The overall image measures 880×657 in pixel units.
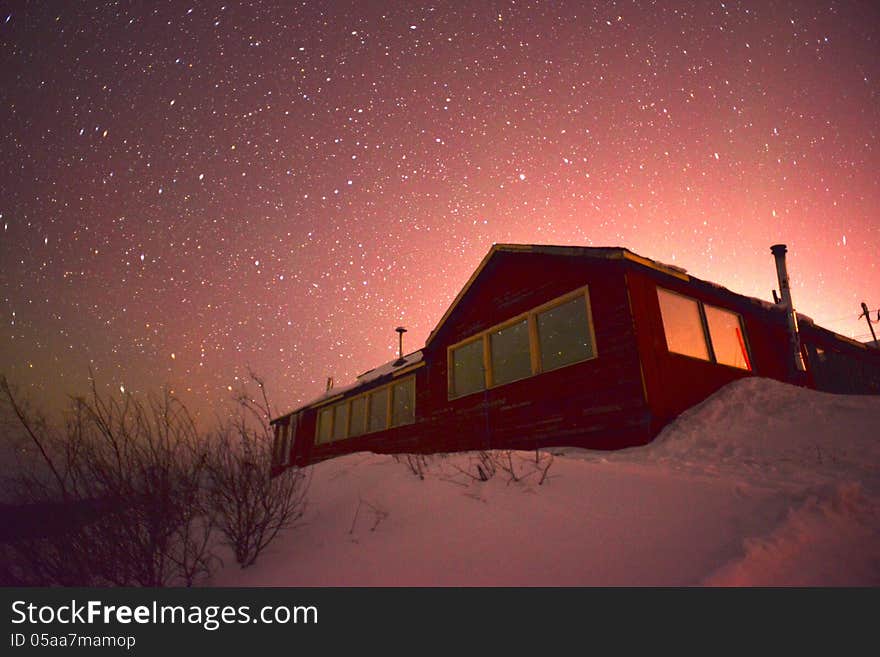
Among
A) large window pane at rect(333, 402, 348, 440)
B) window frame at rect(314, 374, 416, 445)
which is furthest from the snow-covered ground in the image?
large window pane at rect(333, 402, 348, 440)

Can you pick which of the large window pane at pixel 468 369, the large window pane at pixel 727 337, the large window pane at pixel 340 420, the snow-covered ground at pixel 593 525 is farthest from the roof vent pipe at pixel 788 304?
the large window pane at pixel 340 420

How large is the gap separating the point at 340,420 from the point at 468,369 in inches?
368

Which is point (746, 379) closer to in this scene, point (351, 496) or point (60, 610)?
point (351, 496)

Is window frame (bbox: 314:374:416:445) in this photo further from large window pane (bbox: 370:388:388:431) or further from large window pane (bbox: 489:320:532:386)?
large window pane (bbox: 489:320:532:386)

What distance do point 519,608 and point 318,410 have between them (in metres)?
20.0

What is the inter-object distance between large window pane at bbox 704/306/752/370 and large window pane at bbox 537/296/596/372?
2946 mm

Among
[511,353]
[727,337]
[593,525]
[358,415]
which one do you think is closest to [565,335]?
[511,353]

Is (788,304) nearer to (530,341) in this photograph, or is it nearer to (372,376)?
(530,341)

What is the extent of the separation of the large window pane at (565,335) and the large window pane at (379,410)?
7.96 m

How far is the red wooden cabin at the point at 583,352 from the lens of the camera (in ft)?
26.7

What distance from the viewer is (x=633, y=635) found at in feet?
7.74

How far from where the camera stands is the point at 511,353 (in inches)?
426

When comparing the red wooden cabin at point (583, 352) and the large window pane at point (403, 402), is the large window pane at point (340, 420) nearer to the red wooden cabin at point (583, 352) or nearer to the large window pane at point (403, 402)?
the large window pane at point (403, 402)

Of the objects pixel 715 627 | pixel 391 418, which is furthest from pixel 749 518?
pixel 391 418
